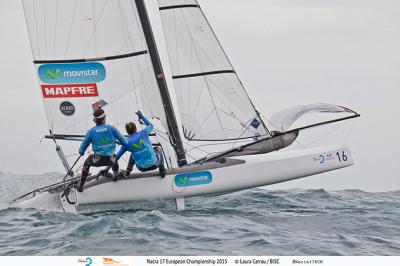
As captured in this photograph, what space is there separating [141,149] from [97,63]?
78.1 inches

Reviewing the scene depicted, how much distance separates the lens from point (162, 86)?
35.5ft

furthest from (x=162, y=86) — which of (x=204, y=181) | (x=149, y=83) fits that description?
(x=204, y=181)

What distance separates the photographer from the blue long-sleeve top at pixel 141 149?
9.50 meters

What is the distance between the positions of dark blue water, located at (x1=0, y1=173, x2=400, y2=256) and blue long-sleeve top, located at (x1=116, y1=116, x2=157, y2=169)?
638mm

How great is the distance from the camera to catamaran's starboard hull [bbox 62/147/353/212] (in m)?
9.79

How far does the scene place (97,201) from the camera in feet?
32.2

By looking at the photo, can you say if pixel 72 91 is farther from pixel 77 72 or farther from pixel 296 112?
pixel 296 112

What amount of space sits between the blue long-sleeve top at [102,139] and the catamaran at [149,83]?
3.86 ft

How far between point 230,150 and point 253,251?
11.7 ft

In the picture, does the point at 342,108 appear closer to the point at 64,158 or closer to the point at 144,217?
the point at 144,217
